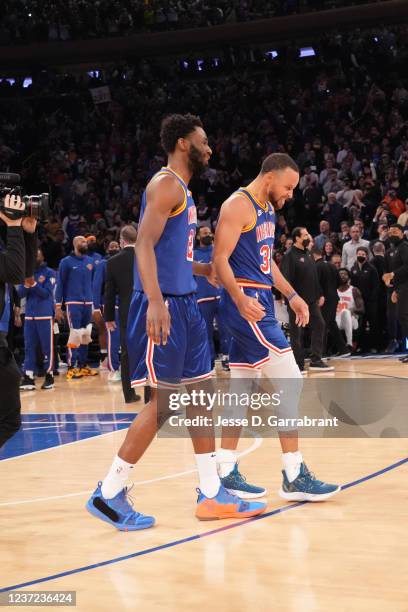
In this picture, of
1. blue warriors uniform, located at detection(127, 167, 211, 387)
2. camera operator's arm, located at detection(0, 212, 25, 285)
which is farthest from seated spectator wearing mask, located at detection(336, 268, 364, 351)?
camera operator's arm, located at detection(0, 212, 25, 285)

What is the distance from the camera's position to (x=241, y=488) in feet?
18.6

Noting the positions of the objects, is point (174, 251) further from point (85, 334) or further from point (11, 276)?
point (85, 334)

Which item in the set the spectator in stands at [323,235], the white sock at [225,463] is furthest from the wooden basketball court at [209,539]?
the spectator in stands at [323,235]

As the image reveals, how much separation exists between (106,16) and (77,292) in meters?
12.6

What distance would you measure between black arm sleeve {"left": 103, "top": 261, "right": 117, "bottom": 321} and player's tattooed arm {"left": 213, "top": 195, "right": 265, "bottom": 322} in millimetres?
5111

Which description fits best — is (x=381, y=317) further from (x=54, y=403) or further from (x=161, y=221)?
(x=161, y=221)

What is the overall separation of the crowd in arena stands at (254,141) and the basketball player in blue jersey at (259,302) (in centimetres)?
1022

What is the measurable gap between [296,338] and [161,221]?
8.20 m

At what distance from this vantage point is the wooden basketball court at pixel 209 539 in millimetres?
3861

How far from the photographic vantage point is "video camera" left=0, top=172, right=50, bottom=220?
15.6 ft

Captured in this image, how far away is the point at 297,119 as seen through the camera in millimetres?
20797

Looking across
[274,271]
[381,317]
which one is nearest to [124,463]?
[274,271]

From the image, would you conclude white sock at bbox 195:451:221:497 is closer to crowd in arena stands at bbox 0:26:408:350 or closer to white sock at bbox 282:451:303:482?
white sock at bbox 282:451:303:482

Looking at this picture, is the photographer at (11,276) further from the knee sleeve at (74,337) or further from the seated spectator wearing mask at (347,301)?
the seated spectator wearing mask at (347,301)
